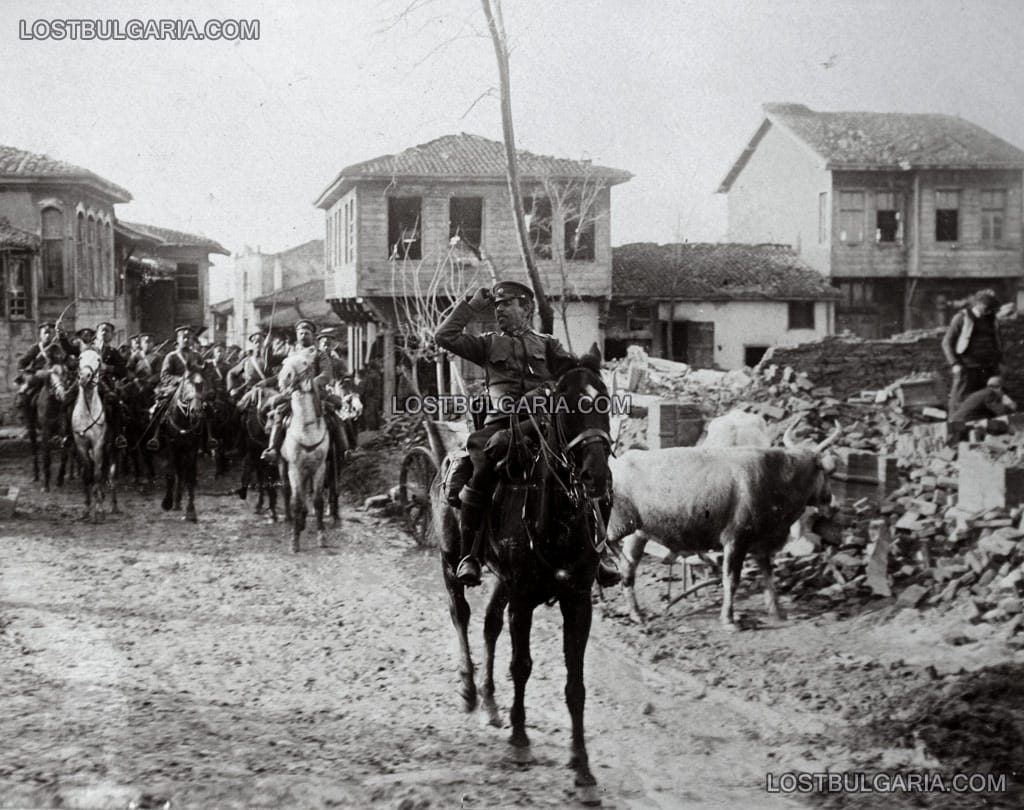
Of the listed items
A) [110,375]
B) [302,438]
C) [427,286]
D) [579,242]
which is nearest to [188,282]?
[110,375]

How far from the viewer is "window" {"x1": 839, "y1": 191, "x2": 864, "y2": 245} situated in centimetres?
1053

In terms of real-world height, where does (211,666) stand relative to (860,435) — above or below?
below

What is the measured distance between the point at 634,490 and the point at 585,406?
3.12 meters

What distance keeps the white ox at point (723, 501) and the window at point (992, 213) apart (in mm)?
2169

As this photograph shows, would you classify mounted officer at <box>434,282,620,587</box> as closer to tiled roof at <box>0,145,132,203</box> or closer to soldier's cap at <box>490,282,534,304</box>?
soldier's cap at <box>490,282,534,304</box>

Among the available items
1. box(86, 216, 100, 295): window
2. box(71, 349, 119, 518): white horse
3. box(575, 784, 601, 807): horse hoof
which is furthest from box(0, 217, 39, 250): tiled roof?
box(575, 784, 601, 807): horse hoof

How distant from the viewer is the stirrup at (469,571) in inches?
211

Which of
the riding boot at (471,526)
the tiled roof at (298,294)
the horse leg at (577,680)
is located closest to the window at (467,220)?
the tiled roof at (298,294)

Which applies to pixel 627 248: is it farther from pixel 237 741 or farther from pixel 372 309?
pixel 237 741

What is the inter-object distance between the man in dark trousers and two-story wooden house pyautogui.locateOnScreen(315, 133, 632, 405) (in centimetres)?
334

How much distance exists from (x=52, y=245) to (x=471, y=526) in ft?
20.5

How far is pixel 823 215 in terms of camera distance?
11.8 metres

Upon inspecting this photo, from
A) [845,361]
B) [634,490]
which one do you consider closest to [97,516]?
[634,490]

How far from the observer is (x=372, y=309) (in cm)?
1291
